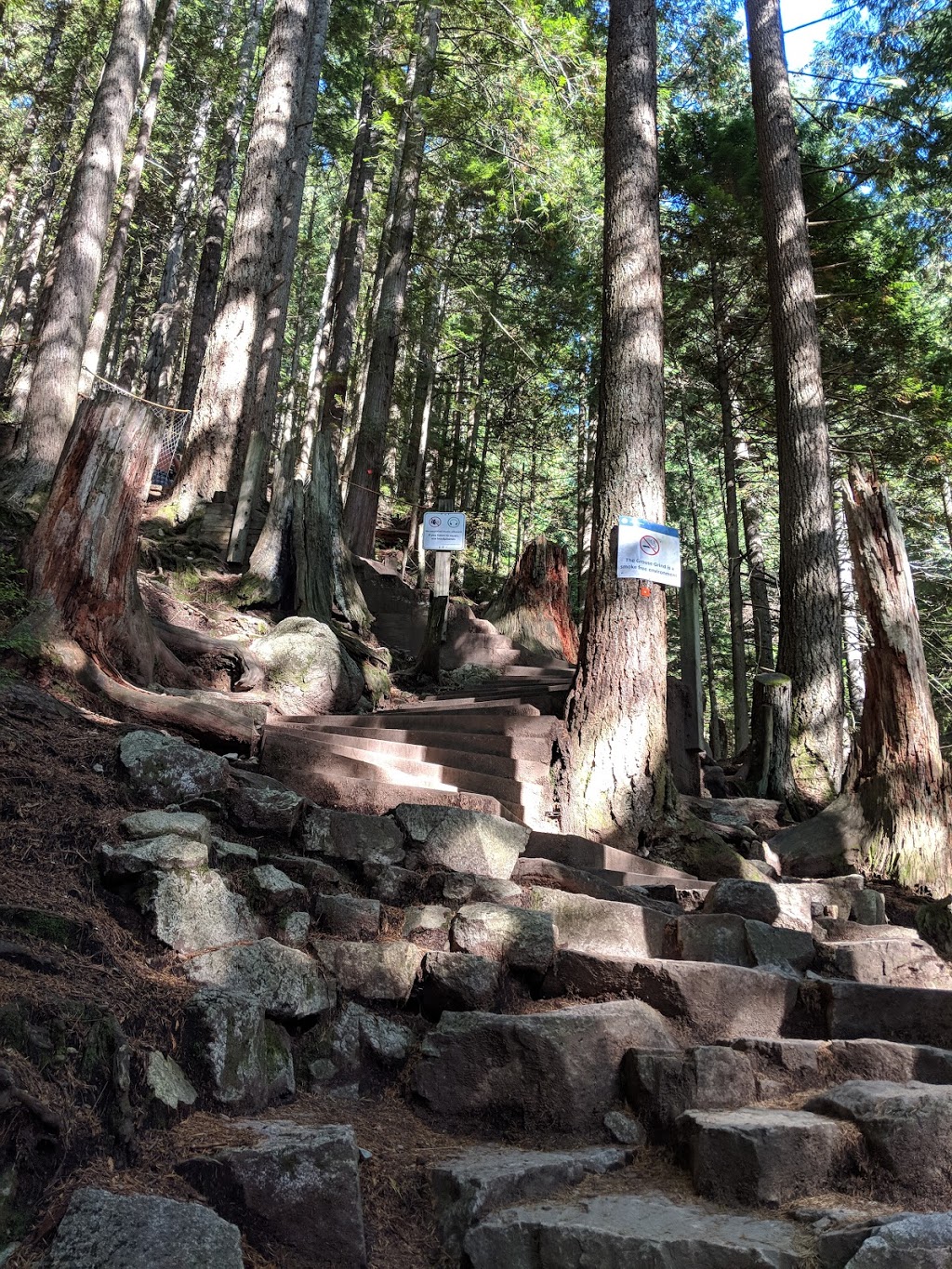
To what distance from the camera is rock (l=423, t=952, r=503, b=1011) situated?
3766mm

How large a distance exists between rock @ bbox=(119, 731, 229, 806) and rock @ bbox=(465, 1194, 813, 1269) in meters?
2.39

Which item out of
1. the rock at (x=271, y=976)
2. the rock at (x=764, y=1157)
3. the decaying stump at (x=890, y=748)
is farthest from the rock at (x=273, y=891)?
the decaying stump at (x=890, y=748)

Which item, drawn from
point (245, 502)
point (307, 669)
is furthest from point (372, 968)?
point (245, 502)

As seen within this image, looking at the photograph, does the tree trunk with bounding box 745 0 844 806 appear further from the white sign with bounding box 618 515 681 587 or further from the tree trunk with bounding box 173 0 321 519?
the tree trunk with bounding box 173 0 321 519

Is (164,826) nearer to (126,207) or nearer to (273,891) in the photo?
(273,891)

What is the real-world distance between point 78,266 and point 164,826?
1078cm

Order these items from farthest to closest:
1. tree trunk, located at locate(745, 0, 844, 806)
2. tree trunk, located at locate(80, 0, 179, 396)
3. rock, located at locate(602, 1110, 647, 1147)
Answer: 1. tree trunk, located at locate(80, 0, 179, 396)
2. tree trunk, located at locate(745, 0, 844, 806)
3. rock, located at locate(602, 1110, 647, 1147)

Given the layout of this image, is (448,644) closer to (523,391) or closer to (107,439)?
(107,439)

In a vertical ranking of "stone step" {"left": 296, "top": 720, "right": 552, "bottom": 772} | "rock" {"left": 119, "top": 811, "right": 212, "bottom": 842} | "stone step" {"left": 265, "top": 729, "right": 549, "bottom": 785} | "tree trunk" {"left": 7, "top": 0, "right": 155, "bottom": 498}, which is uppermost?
"tree trunk" {"left": 7, "top": 0, "right": 155, "bottom": 498}

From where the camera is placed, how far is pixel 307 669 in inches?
336

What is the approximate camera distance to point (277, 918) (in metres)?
3.84

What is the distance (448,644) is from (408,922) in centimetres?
806

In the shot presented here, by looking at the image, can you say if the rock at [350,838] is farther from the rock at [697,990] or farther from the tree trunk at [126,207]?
the tree trunk at [126,207]

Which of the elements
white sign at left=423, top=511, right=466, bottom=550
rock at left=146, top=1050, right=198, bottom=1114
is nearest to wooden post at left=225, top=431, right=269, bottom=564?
white sign at left=423, top=511, right=466, bottom=550
